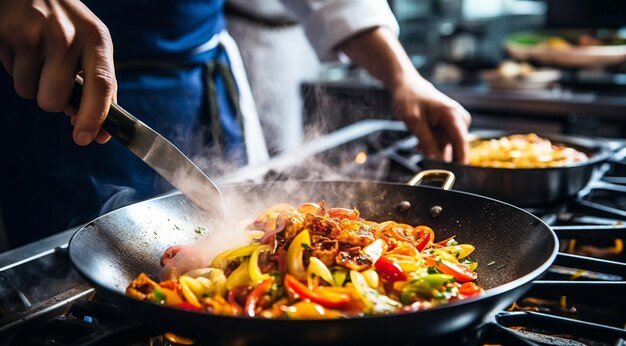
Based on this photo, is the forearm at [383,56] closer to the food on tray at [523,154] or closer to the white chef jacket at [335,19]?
the white chef jacket at [335,19]

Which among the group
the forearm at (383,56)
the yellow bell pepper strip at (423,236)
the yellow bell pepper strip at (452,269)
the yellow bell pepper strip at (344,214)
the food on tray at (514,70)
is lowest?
the food on tray at (514,70)

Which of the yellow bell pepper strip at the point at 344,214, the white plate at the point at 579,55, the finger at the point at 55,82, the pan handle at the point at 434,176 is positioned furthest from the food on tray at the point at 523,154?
the white plate at the point at 579,55

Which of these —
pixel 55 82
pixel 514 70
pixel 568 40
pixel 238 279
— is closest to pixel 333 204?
pixel 238 279

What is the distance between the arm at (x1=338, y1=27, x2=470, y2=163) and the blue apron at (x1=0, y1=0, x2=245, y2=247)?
0.62m

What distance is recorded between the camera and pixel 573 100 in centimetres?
334

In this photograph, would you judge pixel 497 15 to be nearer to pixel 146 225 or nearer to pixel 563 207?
pixel 563 207

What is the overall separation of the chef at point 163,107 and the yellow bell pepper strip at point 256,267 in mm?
725

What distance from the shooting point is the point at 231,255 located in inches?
46.3

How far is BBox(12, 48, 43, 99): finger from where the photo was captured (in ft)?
3.59

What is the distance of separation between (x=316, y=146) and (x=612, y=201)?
3.30 feet

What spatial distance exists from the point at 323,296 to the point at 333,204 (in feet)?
1.85

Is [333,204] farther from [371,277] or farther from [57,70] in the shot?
[57,70]

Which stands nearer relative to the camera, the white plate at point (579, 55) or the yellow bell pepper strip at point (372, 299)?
the yellow bell pepper strip at point (372, 299)

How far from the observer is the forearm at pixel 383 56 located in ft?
6.32
